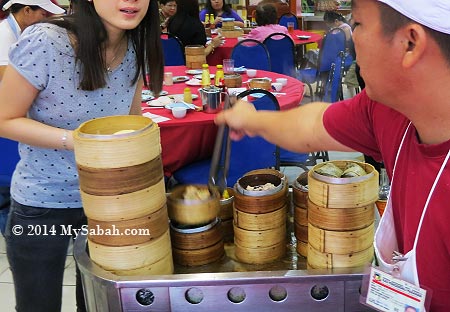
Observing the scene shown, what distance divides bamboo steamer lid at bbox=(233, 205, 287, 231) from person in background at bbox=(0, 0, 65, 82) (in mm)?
2078

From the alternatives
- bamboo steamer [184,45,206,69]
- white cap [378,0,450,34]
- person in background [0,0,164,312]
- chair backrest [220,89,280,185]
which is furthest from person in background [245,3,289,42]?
white cap [378,0,450,34]

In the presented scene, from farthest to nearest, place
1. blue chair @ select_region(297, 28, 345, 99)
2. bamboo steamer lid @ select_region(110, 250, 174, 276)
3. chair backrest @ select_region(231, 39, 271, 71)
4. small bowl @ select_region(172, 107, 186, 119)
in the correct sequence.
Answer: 1. blue chair @ select_region(297, 28, 345, 99)
2. chair backrest @ select_region(231, 39, 271, 71)
3. small bowl @ select_region(172, 107, 186, 119)
4. bamboo steamer lid @ select_region(110, 250, 174, 276)

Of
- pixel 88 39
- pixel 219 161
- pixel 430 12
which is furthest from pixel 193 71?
pixel 430 12

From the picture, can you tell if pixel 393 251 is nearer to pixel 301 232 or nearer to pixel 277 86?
pixel 301 232

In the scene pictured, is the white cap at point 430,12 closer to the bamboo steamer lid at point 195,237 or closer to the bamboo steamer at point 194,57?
the bamboo steamer lid at point 195,237

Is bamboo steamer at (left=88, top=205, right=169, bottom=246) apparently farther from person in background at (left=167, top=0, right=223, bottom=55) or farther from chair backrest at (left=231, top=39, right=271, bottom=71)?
person in background at (left=167, top=0, right=223, bottom=55)

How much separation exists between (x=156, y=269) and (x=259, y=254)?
28 centimetres

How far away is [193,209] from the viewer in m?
1.35

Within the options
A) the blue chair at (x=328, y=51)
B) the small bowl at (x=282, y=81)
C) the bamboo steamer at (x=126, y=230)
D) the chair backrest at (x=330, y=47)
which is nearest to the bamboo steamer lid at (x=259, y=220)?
the bamboo steamer at (x=126, y=230)

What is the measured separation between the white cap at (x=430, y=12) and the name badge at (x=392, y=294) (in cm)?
51

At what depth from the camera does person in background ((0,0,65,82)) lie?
2826 millimetres

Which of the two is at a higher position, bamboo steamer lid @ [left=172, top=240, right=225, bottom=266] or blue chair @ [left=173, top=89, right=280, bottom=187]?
bamboo steamer lid @ [left=172, top=240, right=225, bottom=266]

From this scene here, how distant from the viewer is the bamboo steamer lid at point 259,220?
1.33 m

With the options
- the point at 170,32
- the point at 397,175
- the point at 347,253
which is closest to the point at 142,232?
the point at 347,253
